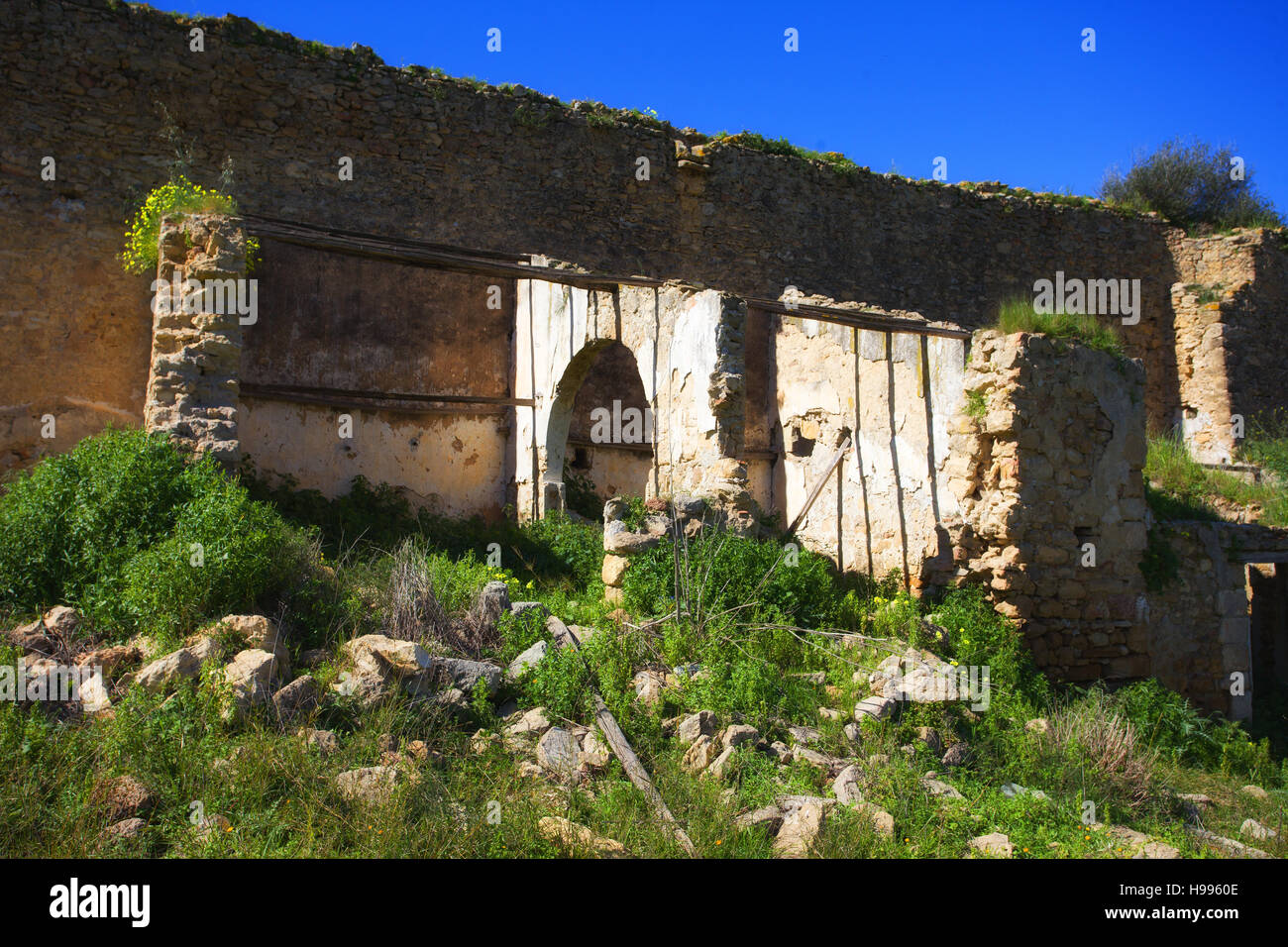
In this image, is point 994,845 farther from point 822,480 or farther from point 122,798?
point 822,480

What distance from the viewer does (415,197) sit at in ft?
45.6

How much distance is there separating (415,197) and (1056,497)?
9424 millimetres

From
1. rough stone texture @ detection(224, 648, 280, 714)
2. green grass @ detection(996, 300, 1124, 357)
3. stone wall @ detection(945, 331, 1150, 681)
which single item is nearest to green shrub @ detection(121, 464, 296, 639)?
rough stone texture @ detection(224, 648, 280, 714)

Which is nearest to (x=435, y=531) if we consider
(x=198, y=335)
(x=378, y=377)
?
(x=378, y=377)

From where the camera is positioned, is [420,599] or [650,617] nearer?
[420,599]

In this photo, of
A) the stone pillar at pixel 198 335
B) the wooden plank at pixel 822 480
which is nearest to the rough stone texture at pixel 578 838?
the stone pillar at pixel 198 335

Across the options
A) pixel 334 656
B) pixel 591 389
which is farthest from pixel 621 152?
pixel 334 656

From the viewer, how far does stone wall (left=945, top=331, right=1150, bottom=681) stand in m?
9.04

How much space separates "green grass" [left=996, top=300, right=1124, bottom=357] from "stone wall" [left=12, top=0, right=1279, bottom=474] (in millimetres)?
6954

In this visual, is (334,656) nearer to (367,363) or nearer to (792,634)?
(792,634)

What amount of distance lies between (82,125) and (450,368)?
17.4 ft

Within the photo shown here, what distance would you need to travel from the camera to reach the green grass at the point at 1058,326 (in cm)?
926

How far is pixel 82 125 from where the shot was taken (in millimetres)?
12031

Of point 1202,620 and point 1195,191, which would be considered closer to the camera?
point 1202,620
